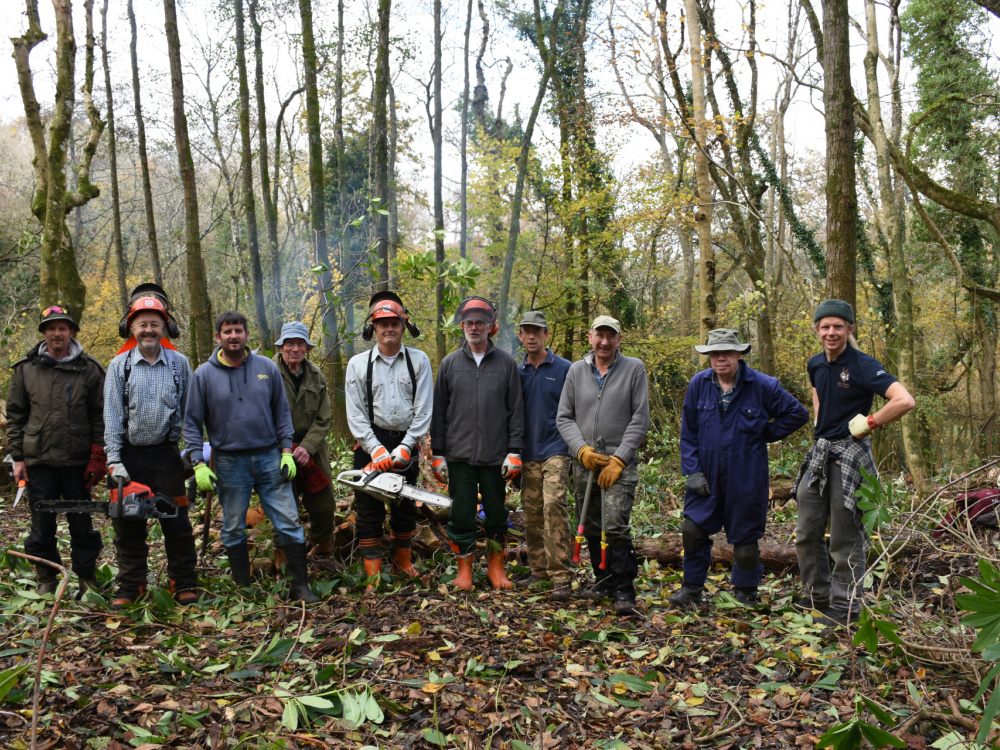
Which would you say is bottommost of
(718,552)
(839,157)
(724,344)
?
(718,552)

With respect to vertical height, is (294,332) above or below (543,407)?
above

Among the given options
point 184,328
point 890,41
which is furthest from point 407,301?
point 890,41

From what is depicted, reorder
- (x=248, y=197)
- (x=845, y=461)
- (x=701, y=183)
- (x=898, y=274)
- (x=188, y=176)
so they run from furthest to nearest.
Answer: (x=248, y=197), (x=701, y=183), (x=188, y=176), (x=898, y=274), (x=845, y=461)

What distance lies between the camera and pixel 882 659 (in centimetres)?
361

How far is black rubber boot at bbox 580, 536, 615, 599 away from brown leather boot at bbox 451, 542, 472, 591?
0.87m

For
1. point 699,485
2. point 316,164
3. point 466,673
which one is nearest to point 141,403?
point 466,673

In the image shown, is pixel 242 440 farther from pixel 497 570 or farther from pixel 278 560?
pixel 497 570

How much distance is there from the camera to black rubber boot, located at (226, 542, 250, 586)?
190 inches

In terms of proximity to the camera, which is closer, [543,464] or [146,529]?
[146,529]

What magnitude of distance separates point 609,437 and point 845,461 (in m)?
1.53

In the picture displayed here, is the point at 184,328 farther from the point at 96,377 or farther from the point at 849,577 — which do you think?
the point at 849,577

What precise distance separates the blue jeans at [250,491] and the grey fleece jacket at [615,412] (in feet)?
6.96

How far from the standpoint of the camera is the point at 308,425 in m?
5.30

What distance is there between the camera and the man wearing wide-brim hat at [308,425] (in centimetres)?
518
